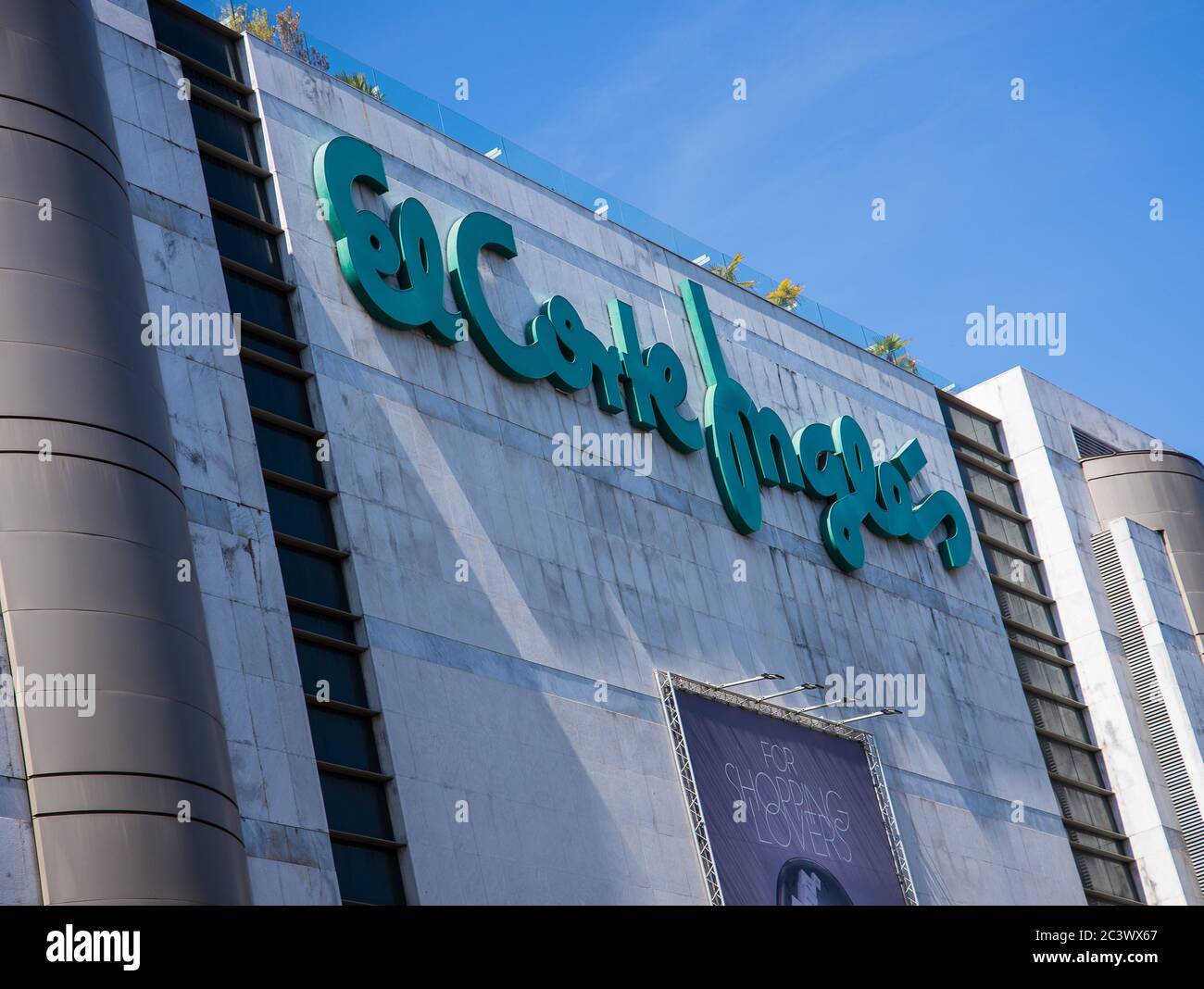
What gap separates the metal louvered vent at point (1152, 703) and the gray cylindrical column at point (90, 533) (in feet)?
114

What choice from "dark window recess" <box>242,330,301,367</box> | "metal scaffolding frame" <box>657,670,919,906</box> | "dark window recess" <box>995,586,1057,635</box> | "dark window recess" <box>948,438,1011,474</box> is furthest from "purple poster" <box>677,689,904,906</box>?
"dark window recess" <box>948,438,1011,474</box>

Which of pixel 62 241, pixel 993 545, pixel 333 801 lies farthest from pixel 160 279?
pixel 993 545

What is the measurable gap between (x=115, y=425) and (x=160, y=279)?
5952 millimetres

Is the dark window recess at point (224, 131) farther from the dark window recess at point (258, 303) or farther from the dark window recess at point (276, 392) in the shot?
the dark window recess at point (276, 392)

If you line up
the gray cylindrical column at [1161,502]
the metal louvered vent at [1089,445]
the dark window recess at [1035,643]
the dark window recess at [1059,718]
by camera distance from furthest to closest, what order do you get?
the metal louvered vent at [1089,445] < the gray cylindrical column at [1161,502] < the dark window recess at [1035,643] < the dark window recess at [1059,718]

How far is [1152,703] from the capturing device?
164ft

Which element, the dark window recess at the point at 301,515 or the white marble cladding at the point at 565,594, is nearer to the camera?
the dark window recess at the point at 301,515

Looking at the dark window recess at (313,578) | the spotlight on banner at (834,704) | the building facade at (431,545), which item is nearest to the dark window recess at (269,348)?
the building facade at (431,545)

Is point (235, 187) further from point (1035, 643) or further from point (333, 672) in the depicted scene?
point (1035, 643)

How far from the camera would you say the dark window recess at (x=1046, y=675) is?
48.2 metres

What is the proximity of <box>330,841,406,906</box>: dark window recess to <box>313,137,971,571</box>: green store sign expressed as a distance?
10.7 m

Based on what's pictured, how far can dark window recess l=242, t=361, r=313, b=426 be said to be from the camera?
29.3 metres
